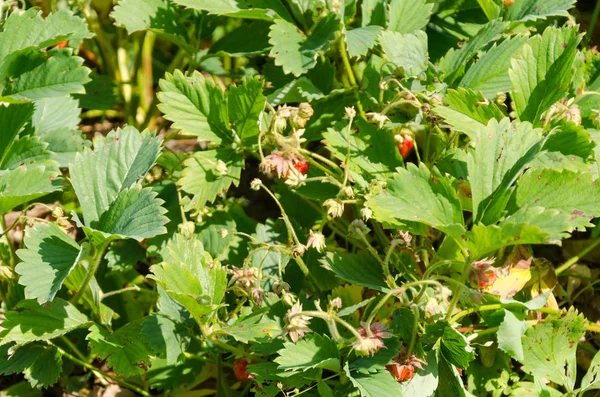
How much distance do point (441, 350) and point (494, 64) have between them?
68 centimetres

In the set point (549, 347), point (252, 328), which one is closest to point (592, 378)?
point (549, 347)

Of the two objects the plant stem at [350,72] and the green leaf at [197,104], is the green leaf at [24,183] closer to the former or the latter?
the green leaf at [197,104]

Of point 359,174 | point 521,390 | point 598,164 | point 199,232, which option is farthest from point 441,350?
point 199,232

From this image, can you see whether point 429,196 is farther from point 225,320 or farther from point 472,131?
point 225,320

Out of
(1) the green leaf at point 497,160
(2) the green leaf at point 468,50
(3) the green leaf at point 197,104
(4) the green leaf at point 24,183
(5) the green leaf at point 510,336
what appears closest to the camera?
(1) the green leaf at point 497,160

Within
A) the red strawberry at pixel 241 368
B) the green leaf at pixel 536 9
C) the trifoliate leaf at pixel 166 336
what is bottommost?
the red strawberry at pixel 241 368

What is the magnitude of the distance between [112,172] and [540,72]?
3.17 feet

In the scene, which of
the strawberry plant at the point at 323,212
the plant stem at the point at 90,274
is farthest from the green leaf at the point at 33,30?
the plant stem at the point at 90,274

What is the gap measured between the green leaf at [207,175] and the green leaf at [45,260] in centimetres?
30

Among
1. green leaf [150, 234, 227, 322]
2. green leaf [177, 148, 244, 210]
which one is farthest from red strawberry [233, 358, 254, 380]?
green leaf [177, 148, 244, 210]

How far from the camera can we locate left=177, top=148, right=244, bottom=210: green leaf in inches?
69.0

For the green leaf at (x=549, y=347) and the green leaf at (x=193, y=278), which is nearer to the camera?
the green leaf at (x=193, y=278)

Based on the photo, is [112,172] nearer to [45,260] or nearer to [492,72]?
[45,260]

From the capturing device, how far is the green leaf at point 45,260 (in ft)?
4.86
